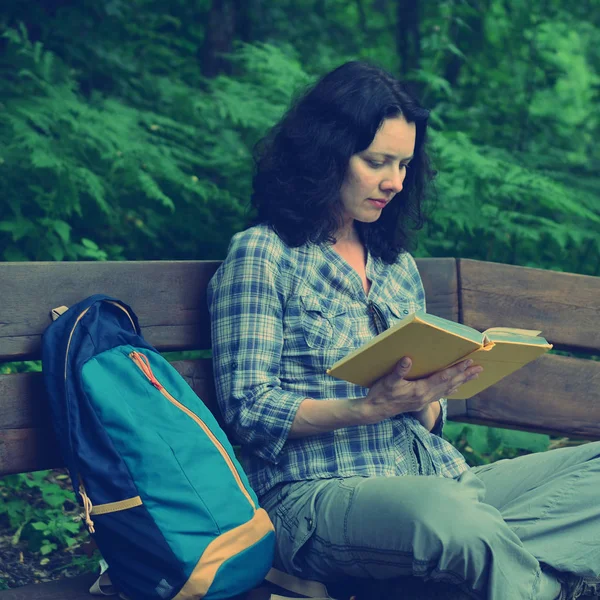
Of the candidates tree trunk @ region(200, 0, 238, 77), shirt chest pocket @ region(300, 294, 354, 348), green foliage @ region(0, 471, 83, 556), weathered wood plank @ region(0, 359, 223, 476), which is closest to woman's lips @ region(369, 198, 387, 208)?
shirt chest pocket @ region(300, 294, 354, 348)

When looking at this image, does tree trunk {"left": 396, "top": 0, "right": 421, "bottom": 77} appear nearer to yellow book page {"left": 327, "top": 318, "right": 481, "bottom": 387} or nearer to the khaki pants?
the khaki pants

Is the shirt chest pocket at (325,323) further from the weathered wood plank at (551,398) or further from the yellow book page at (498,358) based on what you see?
the weathered wood plank at (551,398)

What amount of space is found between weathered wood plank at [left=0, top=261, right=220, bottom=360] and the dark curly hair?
0.28 metres

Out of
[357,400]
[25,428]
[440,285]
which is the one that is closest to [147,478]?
[25,428]

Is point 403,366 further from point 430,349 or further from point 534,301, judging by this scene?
point 534,301

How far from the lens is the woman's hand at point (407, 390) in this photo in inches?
→ 87.9

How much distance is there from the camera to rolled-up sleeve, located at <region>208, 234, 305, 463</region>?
7.75ft

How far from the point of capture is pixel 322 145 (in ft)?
8.81

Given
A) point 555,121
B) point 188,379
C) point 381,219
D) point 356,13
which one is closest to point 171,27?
point 356,13

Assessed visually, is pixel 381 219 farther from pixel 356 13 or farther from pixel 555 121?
pixel 356 13

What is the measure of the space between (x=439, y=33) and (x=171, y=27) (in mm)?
1995

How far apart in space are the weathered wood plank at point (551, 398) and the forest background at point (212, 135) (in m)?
0.44

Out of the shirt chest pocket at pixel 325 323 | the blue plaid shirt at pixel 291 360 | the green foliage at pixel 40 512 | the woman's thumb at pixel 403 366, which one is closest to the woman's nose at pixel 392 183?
the blue plaid shirt at pixel 291 360

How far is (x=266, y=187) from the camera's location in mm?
2754
